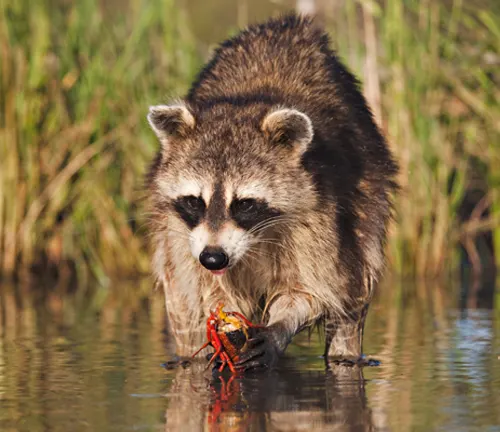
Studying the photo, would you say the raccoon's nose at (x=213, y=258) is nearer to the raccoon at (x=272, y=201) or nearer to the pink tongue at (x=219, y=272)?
the raccoon at (x=272, y=201)

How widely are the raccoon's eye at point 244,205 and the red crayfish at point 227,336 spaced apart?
452 millimetres

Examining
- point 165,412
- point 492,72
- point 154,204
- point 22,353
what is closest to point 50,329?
point 22,353

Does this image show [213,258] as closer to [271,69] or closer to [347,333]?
[347,333]

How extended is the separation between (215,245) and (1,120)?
14.2 feet

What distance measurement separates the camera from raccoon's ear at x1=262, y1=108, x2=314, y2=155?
17.1 feet

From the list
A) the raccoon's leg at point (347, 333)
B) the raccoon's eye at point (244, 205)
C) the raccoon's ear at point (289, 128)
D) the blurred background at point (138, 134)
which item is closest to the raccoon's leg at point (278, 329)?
the raccoon's leg at point (347, 333)

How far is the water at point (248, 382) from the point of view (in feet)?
13.4

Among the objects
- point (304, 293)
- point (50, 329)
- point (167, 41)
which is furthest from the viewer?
point (167, 41)

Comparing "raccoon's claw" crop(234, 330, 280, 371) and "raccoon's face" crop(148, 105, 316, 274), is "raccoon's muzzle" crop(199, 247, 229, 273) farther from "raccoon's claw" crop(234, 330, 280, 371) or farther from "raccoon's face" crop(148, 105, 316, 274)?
"raccoon's claw" crop(234, 330, 280, 371)

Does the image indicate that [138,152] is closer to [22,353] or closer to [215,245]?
[22,353]

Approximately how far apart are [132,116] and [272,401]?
4815 millimetres

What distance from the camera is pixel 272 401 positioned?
445 cm

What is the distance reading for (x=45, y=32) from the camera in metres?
8.69

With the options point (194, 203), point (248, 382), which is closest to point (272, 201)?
point (194, 203)
